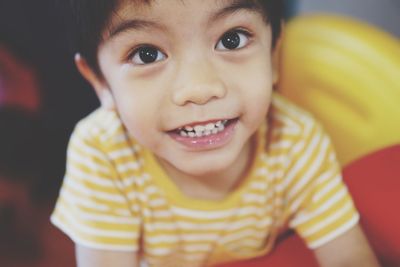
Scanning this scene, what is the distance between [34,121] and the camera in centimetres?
117

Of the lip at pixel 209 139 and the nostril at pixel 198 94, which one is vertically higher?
the nostril at pixel 198 94

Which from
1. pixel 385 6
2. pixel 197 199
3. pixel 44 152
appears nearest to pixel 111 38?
pixel 197 199

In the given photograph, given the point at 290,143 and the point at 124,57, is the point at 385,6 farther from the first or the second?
the point at 124,57

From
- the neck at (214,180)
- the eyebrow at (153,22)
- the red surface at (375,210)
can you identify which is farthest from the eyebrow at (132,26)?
the red surface at (375,210)

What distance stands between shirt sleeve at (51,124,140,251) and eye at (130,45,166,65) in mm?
165

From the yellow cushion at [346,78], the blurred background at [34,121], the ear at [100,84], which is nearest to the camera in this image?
the ear at [100,84]

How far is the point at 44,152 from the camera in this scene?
121 cm

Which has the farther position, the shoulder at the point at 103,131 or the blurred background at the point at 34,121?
the blurred background at the point at 34,121

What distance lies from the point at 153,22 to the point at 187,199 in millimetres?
269

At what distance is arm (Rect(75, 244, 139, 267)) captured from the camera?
2.26 feet

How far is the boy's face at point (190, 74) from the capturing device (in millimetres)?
546

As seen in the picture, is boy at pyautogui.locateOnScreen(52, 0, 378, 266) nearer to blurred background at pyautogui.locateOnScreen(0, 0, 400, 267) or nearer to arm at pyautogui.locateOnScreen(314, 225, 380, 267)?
arm at pyautogui.locateOnScreen(314, 225, 380, 267)

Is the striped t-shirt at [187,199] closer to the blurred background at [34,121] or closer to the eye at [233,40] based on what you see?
the eye at [233,40]

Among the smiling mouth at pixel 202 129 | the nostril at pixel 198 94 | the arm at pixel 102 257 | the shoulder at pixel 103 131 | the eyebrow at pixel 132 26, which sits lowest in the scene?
the arm at pixel 102 257
